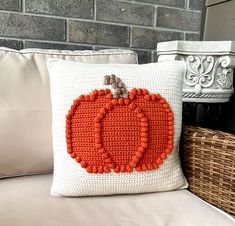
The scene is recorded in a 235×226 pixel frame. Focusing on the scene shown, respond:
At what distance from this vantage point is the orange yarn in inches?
32.7

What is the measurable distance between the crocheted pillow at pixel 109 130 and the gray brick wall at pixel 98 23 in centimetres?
46

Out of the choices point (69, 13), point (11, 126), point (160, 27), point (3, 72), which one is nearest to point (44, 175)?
point (11, 126)

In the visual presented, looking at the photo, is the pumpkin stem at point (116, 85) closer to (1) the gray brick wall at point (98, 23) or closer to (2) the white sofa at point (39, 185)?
(2) the white sofa at point (39, 185)

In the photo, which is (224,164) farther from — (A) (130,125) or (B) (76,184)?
(B) (76,184)

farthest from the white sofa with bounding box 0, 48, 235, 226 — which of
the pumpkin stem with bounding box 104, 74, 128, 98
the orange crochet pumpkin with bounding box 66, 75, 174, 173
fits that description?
the pumpkin stem with bounding box 104, 74, 128, 98

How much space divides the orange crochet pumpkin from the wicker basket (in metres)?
0.17

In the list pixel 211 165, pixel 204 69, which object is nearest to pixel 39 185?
pixel 211 165

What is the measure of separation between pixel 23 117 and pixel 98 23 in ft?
2.09

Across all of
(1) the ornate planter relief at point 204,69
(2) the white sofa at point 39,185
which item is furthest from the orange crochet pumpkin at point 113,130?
(1) the ornate planter relief at point 204,69

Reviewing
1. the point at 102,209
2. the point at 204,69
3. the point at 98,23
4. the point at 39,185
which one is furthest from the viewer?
the point at 98,23

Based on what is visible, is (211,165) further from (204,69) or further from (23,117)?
(23,117)

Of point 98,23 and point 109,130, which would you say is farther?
point 98,23

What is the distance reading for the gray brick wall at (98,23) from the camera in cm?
123

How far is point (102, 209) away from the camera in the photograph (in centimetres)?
79
